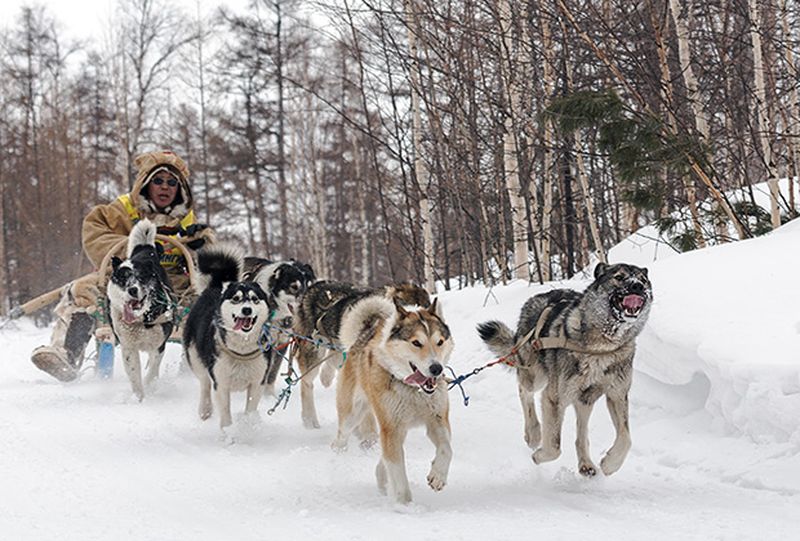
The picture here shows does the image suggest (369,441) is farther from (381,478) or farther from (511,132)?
(511,132)

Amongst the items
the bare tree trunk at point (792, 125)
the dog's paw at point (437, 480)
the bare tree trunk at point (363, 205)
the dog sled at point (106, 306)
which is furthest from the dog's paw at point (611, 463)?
the bare tree trunk at point (363, 205)

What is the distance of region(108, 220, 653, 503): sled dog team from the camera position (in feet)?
12.1

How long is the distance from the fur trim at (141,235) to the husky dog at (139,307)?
97mm

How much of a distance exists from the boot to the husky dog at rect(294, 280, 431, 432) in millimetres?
2995

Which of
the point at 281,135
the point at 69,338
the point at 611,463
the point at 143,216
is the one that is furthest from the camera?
the point at 281,135

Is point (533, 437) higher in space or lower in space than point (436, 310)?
lower

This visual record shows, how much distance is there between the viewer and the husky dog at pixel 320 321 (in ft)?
18.6

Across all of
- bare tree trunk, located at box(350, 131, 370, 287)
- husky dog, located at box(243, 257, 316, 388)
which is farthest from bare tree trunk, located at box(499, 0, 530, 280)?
bare tree trunk, located at box(350, 131, 370, 287)

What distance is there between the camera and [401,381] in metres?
3.69

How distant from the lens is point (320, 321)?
236 inches

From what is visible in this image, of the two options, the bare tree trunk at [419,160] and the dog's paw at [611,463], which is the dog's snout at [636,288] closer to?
the dog's paw at [611,463]

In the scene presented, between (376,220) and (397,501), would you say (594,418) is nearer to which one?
(397,501)

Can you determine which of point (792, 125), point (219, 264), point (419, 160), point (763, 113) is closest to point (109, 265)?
point (219, 264)

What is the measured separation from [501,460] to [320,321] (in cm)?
208
